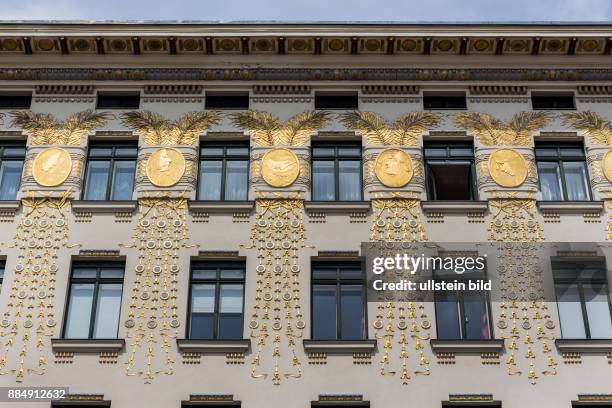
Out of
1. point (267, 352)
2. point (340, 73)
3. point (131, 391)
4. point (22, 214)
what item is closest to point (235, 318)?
point (267, 352)

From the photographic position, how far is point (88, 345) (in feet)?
67.2

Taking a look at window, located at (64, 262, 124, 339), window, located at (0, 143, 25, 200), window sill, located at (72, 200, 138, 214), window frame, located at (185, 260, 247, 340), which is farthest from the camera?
window, located at (0, 143, 25, 200)

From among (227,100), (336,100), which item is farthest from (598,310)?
(227,100)

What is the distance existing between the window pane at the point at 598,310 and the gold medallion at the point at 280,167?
24.4 feet

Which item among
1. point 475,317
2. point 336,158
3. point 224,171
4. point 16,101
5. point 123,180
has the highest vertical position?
point 16,101

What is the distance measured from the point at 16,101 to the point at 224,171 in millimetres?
6026

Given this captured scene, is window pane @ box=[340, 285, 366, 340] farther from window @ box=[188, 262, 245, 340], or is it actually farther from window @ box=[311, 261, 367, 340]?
window @ box=[188, 262, 245, 340]

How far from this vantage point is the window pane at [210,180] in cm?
2322

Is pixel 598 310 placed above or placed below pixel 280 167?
below

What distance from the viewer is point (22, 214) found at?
22.5 meters

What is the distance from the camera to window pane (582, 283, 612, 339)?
69.1ft

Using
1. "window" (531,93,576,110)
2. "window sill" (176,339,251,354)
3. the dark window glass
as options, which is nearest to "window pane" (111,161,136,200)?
the dark window glass

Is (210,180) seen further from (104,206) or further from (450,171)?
(450,171)

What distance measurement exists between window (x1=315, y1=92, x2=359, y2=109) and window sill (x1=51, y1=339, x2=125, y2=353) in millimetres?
8295
